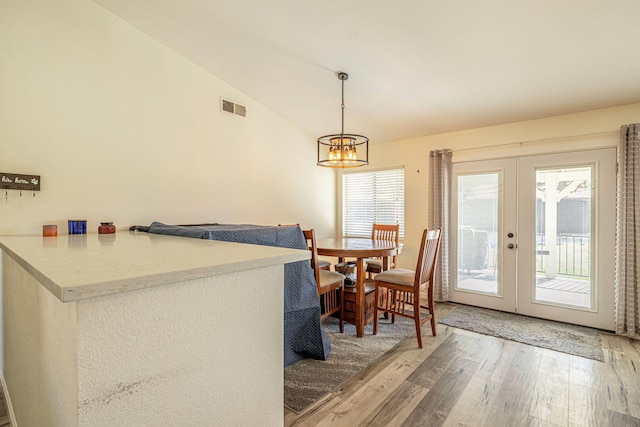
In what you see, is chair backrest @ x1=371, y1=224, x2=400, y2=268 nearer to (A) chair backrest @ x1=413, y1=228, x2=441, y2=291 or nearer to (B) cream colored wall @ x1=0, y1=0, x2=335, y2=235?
(A) chair backrest @ x1=413, y1=228, x2=441, y2=291

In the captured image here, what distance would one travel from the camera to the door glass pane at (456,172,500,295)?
369cm

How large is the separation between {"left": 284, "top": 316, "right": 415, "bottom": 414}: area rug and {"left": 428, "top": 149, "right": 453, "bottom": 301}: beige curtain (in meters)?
0.98

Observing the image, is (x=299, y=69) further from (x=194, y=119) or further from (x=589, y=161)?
(x=589, y=161)

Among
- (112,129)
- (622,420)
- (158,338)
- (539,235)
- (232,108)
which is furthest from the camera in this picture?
(232,108)

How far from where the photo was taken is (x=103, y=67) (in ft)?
8.69

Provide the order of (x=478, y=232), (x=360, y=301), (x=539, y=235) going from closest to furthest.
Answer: (x=360, y=301) → (x=539, y=235) → (x=478, y=232)

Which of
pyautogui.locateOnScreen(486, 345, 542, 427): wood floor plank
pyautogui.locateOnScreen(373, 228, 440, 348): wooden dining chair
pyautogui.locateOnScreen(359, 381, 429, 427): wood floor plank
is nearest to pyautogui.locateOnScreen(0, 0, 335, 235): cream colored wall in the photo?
pyautogui.locateOnScreen(373, 228, 440, 348): wooden dining chair

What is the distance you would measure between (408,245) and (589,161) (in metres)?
2.17

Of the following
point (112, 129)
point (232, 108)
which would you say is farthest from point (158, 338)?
point (232, 108)

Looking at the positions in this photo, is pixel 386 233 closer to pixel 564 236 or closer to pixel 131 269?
pixel 564 236

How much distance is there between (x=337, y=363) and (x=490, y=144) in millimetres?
3071

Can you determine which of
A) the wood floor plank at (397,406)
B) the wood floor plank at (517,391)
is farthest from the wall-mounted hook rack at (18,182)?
the wood floor plank at (517,391)

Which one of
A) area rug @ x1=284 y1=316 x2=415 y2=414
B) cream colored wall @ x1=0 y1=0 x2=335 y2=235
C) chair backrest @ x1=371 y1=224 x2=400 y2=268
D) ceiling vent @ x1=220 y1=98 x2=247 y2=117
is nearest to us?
area rug @ x1=284 y1=316 x2=415 y2=414

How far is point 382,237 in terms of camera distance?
13.7ft
